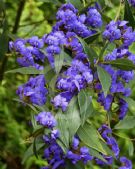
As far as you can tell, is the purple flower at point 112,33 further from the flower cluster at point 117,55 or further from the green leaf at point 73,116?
the green leaf at point 73,116

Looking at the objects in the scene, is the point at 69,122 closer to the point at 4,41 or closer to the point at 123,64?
the point at 123,64

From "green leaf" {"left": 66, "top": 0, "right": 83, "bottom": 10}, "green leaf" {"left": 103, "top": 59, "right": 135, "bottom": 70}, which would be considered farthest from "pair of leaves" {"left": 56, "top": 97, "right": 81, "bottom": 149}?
"green leaf" {"left": 66, "top": 0, "right": 83, "bottom": 10}

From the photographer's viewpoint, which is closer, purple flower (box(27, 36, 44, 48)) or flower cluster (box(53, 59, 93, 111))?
flower cluster (box(53, 59, 93, 111))

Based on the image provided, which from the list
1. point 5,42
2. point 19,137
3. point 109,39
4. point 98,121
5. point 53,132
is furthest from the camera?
point 98,121

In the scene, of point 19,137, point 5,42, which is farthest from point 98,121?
point 5,42

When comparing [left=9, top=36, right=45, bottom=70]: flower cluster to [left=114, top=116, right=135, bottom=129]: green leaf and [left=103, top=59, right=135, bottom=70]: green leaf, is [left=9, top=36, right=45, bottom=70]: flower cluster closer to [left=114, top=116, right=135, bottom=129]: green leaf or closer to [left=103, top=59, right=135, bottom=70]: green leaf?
[left=103, top=59, right=135, bottom=70]: green leaf

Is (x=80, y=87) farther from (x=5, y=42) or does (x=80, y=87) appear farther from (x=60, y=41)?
(x=5, y=42)

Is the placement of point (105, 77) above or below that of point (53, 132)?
above
